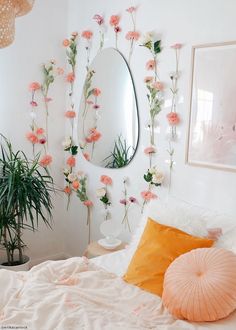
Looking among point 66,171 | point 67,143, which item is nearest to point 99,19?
point 67,143

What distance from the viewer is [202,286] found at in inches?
58.2

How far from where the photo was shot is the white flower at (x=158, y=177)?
7.98 ft

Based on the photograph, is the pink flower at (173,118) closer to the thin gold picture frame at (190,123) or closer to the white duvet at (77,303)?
the thin gold picture frame at (190,123)

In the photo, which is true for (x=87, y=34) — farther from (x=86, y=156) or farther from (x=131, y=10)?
(x=86, y=156)

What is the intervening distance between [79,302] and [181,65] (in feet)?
5.08

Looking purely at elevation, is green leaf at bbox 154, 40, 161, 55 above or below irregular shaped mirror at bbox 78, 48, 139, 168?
above

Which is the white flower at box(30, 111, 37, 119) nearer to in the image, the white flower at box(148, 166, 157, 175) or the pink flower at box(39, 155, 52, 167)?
the pink flower at box(39, 155, 52, 167)

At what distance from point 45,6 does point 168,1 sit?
1.21 meters

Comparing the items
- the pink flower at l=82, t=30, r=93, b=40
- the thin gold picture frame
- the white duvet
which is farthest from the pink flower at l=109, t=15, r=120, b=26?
the white duvet

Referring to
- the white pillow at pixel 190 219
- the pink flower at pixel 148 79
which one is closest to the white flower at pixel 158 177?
the white pillow at pixel 190 219

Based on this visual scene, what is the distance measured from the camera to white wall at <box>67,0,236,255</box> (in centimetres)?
209

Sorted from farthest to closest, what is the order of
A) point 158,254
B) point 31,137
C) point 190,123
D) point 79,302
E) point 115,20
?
1. point 31,137
2. point 115,20
3. point 190,123
4. point 158,254
5. point 79,302

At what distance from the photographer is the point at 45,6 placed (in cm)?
305

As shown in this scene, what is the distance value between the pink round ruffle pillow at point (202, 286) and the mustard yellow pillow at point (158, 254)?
0.12 meters
